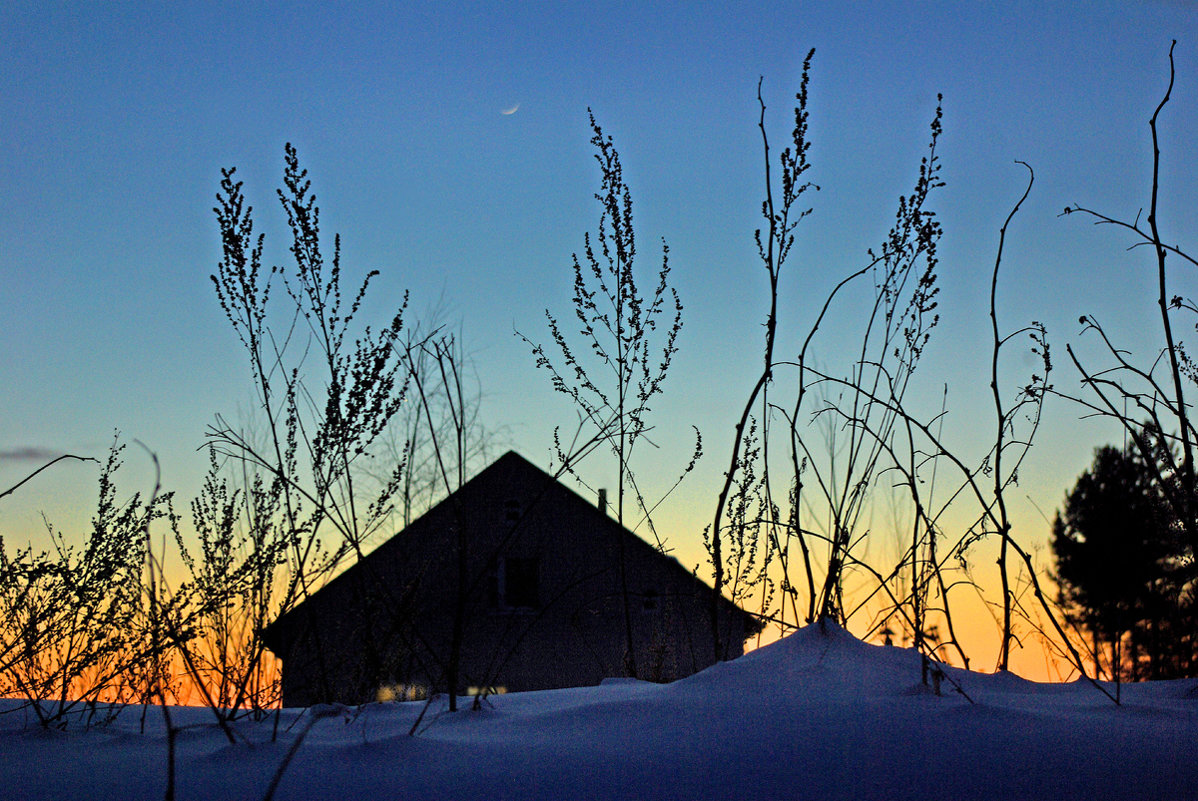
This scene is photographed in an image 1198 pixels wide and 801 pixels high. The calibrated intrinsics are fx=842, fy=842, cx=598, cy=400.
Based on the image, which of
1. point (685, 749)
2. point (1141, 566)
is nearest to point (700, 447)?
point (685, 749)

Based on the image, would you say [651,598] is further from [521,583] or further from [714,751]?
[521,583]

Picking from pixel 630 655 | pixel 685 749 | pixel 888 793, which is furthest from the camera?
pixel 630 655

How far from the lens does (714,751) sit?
127cm

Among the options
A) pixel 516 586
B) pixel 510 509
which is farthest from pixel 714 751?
pixel 510 509

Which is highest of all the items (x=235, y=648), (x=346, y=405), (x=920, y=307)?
(x=920, y=307)

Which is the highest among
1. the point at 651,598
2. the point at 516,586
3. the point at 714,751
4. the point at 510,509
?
the point at 510,509

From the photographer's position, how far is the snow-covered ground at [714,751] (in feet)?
3.73

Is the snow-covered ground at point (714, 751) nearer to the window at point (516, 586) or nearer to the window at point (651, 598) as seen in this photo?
the window at point (651, 598)

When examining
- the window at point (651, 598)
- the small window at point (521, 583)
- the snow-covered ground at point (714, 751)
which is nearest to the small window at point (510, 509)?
the small window at point (521, 583)

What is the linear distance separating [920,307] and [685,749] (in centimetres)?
164

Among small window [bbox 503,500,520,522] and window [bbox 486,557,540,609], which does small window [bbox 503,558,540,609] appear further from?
→ small window [bbox 503,500,520,522]

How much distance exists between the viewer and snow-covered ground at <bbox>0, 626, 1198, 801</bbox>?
3.73 feet

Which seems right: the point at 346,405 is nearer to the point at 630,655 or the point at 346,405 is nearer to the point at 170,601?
the point at 170,601

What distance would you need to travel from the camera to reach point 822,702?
60.6 inches
